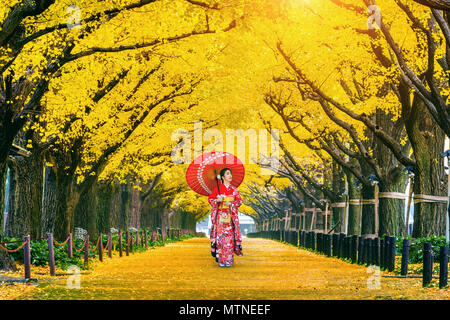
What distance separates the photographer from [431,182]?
19766 mm

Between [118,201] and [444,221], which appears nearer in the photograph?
[444,221]

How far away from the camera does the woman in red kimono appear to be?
16812mm

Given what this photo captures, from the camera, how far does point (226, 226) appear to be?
17125 mm

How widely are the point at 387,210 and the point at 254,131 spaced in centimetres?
1321

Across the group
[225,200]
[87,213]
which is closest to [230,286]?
[225,200]

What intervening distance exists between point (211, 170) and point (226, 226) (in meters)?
1.46

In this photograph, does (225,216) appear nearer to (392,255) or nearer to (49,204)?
(392,255)

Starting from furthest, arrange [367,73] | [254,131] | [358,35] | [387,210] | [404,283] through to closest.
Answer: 1. [254,131]
2. [387,210]
3. [367,73]
4. [358,35]
5. [404,283]

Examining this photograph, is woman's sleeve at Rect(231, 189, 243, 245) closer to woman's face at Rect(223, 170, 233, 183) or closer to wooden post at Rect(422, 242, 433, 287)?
woman's face at Rect(223, 170, 233, 183)

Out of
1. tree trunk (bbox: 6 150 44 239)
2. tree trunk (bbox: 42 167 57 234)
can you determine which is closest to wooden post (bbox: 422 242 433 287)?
tree trunk (bbox: 6 150 44 239)

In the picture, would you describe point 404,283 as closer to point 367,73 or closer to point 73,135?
point 367,73

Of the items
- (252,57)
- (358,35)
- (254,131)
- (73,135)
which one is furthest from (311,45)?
(254,131)

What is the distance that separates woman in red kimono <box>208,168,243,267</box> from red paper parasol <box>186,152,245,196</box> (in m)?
0.26

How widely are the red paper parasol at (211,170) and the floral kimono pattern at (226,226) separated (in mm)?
283
